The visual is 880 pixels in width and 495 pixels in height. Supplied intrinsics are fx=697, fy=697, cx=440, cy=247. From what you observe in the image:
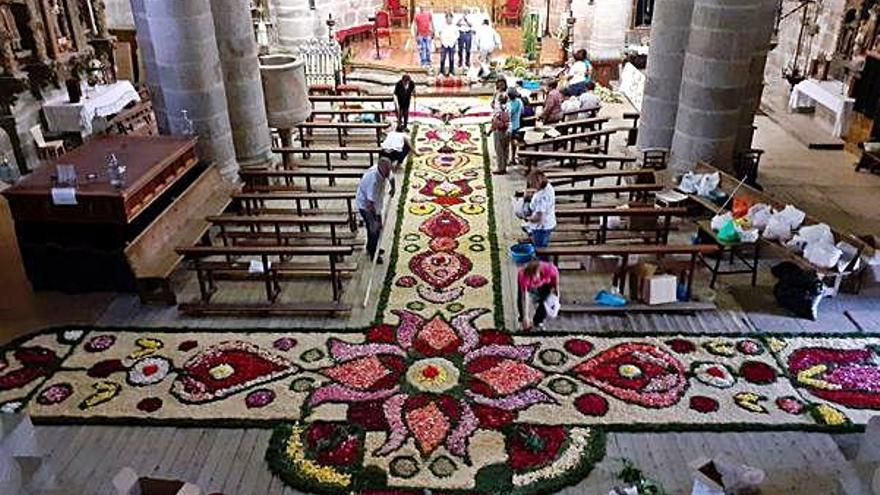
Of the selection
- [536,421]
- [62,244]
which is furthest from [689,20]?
[62,244]

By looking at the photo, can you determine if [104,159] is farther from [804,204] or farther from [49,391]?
[804,204]

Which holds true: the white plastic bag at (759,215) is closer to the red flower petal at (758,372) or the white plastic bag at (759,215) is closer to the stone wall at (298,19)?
the red flower petal at (758,372)

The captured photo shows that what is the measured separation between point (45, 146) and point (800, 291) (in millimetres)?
12263

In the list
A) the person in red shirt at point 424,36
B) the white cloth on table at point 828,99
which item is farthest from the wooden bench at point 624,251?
the person in red shirt at point 424,36

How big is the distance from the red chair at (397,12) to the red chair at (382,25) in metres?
0.80

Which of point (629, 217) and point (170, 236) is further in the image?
point (629, 217)

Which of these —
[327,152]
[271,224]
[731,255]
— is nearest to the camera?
[271,224]

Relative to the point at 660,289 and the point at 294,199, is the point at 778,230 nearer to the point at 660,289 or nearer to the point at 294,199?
the point at 660,289

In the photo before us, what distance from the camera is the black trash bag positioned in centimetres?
796

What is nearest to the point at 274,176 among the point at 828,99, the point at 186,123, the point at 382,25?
the point at 186,123

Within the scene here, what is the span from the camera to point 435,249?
980 centimetres

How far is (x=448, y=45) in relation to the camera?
18562mm

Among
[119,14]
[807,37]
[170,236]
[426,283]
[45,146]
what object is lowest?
[426,283]

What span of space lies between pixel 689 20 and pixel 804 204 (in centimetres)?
348
